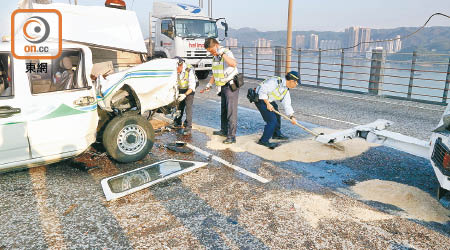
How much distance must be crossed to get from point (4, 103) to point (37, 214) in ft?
4.53

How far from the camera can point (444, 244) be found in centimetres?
310

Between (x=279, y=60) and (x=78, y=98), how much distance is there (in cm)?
1326

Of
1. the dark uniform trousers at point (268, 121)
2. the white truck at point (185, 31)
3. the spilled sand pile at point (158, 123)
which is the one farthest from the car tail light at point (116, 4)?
the white truck at point (185, 31)

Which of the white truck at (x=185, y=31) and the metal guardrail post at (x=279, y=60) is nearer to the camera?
the white truck at (x=185, y=31)

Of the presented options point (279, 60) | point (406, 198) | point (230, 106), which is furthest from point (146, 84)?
point (279, 60)

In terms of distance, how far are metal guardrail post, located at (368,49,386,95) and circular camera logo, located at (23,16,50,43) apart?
11.1m

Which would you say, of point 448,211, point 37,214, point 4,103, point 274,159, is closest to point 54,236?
point 37,214

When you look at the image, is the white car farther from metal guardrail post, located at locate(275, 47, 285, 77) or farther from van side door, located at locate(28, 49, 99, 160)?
metal guardrail post, located at locate(275, 47, 285, 77)

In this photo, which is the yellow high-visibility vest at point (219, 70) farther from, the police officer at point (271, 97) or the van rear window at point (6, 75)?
the van rear window at point (6, 75)

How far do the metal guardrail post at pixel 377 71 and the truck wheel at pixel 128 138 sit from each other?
32.9ft

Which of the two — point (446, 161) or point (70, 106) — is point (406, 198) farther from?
point (70, 106)

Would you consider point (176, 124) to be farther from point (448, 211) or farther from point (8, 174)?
point (448, 211)

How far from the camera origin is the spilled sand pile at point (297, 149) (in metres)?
5.57

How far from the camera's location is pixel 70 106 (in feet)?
14.4
